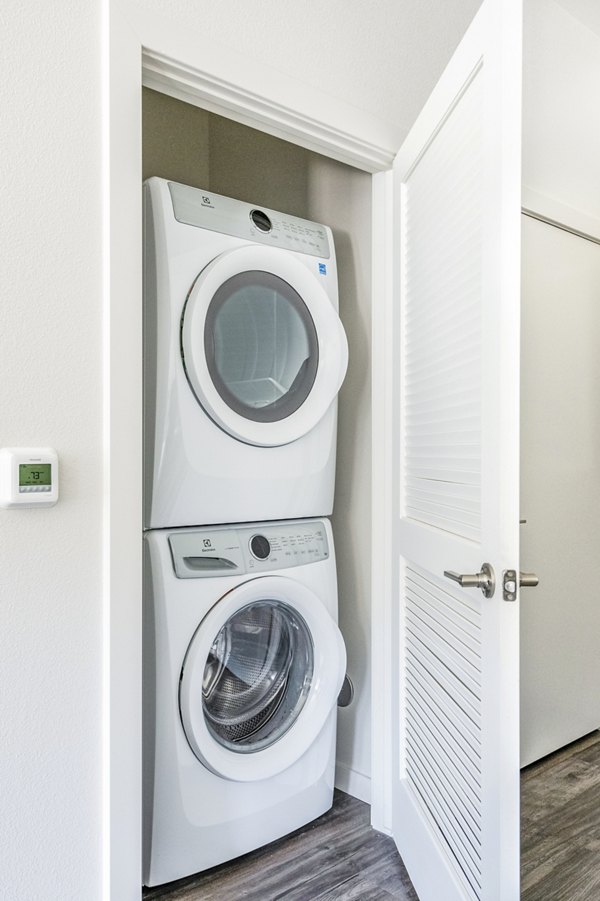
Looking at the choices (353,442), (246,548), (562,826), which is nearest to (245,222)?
(353,442)

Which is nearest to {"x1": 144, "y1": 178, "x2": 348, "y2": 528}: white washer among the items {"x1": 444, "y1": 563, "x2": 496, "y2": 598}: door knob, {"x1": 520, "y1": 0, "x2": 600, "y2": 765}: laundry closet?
{"x1": 444, "y1": 563, "x2": 496, "y2": 598}: door knob

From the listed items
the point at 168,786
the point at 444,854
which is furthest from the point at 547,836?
the point at 168,786

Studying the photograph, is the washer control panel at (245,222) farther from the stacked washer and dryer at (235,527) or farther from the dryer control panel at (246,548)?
the dryer control panel at (246,548)

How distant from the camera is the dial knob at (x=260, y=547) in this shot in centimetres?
182

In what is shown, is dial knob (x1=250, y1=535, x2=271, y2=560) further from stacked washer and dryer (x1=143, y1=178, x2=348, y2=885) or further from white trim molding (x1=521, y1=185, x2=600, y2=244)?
white trim molding (x1=521, y1=185, x2=600, y2=244)

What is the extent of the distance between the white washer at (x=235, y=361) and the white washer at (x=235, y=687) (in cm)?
10

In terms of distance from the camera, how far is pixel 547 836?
197 cm

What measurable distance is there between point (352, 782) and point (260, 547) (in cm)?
90
